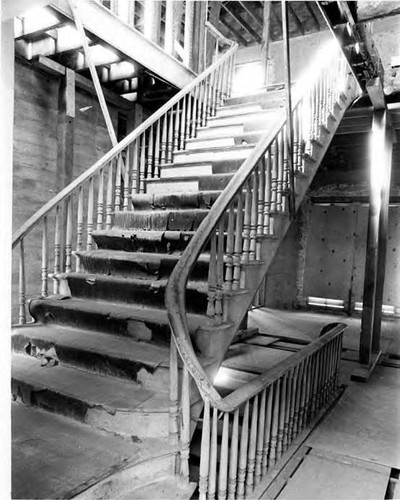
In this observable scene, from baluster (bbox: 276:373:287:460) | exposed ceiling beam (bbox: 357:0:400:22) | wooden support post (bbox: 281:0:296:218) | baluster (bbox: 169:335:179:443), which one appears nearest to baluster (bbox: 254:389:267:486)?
baluster (bbox: 276:373:287:460)

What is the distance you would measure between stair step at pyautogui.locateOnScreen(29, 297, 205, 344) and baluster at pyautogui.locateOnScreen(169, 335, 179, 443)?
1.42 ft

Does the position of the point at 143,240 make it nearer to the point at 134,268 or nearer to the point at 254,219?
the point at 134,268

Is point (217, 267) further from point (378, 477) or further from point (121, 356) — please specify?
point (378, 477)

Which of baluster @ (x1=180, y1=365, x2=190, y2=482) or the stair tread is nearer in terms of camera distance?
baluster @ (x1=180, y1=365, x2=190, y2=482)

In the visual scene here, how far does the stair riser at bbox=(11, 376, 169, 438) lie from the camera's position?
198 centimetres

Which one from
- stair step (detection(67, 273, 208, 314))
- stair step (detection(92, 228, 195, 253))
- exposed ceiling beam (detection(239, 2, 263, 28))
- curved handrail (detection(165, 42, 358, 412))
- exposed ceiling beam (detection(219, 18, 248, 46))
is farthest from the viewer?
exposed ceiling beam (detection(219, 18, 248, 46))

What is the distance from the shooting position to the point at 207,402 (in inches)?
70.2

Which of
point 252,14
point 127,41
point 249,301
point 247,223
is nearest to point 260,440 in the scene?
point 249,301

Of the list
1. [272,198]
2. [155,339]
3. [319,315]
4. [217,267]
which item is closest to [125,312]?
[155,339]

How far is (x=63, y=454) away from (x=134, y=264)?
5.20ft

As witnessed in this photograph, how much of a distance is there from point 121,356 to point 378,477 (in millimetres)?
1813

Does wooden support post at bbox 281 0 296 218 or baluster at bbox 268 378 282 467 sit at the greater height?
wooden support post at bbox 281 0 296 218

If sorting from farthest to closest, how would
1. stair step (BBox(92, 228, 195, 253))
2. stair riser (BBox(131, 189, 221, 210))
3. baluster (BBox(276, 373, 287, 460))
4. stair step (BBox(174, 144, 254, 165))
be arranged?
stair step (BBox(174, 144, 254, 165)), stair riser (BBox(131, 189, 221, 210)), stair step (BBox(92, 228, 195, 253)), baluster (BBox(276, 373, 287, 460))

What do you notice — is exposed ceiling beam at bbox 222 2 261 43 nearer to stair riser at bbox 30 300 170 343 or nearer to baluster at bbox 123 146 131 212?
baluster at bbox 123 146 131 212
